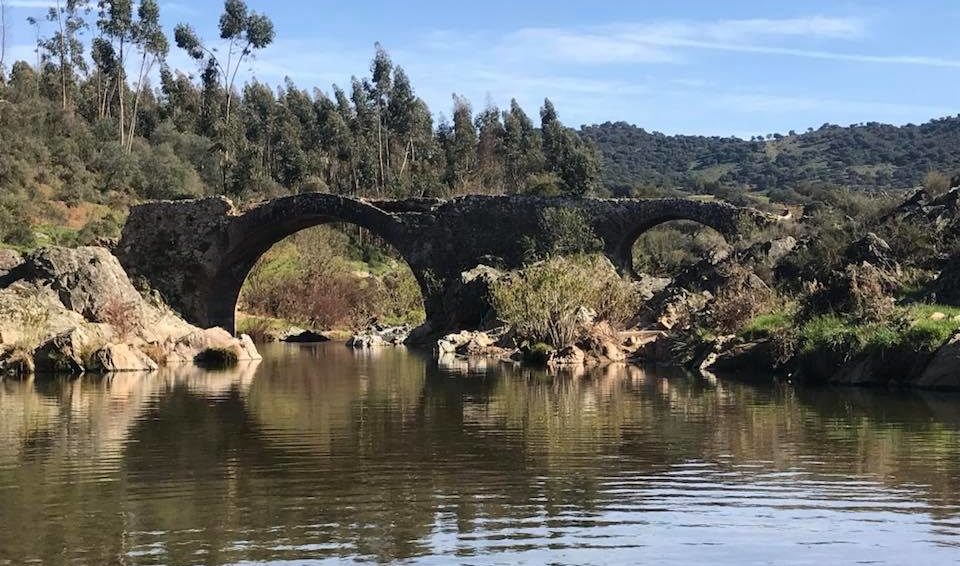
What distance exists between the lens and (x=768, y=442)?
49.3 ft

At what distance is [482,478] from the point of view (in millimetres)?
12078

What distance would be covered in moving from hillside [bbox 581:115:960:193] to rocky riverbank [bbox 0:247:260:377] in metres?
65.2

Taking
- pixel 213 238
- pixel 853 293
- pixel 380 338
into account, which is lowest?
pixel 380 338

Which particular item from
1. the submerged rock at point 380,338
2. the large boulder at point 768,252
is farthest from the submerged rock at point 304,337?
the large boulder at point 768,252

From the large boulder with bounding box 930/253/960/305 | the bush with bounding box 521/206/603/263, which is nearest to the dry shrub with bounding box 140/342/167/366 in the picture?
the bush with bounding box 521/206/603/263

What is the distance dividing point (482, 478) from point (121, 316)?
2259 centimetres

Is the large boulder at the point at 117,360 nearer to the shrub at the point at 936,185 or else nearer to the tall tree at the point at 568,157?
the shrub at the point at 936,185

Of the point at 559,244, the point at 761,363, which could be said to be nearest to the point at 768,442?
the point at 761,363

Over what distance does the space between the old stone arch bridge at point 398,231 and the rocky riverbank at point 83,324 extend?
1302cm

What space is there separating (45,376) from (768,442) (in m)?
18.0

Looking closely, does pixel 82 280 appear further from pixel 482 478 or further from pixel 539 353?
pixel 482 478

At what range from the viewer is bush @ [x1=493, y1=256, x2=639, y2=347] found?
3316 centimetres

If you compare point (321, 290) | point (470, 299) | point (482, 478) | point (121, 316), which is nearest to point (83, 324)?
point (121, 316)

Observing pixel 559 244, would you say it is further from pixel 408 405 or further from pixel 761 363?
pixel 408 405
